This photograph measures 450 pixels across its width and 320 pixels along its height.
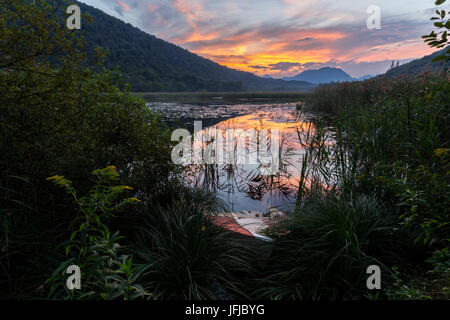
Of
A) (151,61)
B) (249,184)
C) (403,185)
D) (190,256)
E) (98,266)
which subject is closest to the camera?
(98,266)

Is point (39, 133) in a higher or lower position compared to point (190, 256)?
higher

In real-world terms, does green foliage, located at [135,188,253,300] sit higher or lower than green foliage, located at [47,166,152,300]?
lower

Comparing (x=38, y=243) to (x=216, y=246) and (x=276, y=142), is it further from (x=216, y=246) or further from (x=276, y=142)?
(x=276, y=142)

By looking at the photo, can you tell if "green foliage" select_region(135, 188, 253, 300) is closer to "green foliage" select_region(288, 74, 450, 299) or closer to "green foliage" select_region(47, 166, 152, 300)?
"green foliage" select_region(47, 166, 152, 300)

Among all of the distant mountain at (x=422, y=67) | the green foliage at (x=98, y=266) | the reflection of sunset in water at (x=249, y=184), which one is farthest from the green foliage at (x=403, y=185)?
the distant mountain at (x=422, y=67)

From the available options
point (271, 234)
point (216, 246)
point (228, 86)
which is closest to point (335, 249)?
point (271, 234)

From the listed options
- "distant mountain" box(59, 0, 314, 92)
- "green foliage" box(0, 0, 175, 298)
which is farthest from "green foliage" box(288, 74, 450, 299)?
"distant mountain" box(59, 0, 314, 92)

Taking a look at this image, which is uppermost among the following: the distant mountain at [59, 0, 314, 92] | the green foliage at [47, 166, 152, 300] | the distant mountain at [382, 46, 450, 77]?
the distant mountain at [59, 0, 314, 92]

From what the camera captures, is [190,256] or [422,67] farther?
[422,67]

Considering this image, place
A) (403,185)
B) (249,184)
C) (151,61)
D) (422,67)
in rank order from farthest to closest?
(151,61) → (422,67) → (249,184) → (403,185)

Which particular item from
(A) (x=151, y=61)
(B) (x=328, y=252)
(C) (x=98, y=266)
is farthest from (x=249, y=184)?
(A) (x=151, y=61)

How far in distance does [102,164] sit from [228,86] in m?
90.3

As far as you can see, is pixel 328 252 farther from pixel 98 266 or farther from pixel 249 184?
pixel 249 184

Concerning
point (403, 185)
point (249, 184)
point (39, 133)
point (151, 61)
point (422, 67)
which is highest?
point (151, 61)
